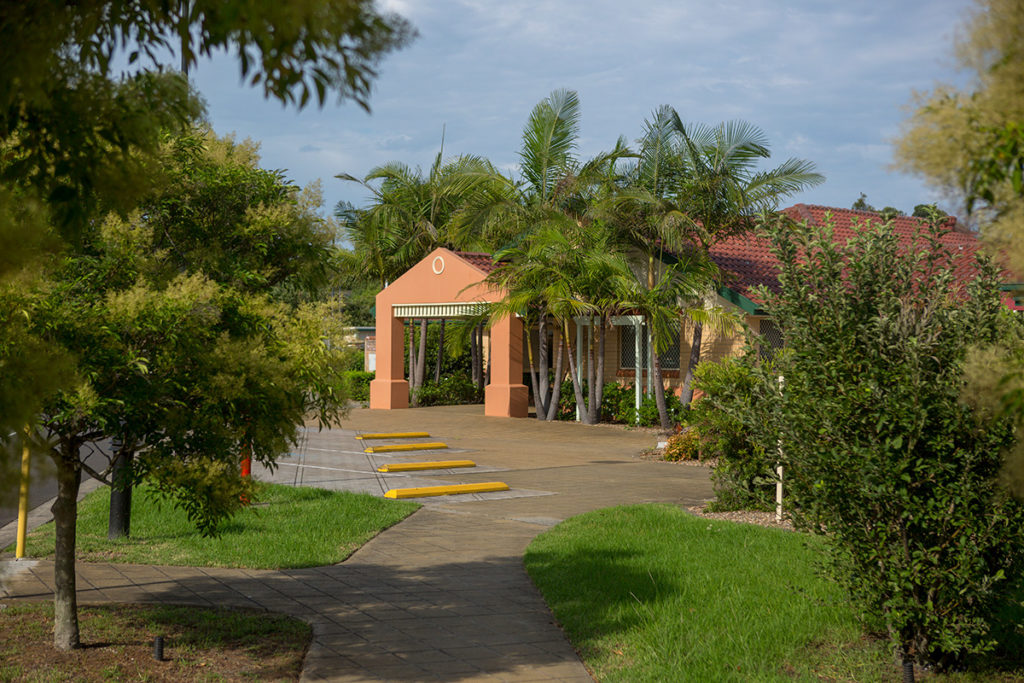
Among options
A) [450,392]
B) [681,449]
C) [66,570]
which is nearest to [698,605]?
[66,570]

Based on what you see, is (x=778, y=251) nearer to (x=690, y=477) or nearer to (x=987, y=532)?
(x=987, y=532)

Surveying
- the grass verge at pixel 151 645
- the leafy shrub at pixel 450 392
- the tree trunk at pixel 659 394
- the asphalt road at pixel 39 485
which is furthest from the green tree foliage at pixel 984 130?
the leafy shrub at pixel 450 392

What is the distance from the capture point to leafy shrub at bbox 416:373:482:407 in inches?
1137

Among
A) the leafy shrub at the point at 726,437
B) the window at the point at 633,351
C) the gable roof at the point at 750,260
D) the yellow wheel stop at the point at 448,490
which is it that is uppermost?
the gable roof at the point at 750,260

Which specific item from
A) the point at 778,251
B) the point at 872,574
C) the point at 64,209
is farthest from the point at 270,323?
the point at 872,574

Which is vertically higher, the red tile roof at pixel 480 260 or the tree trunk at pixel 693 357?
the red tile roof at pixel 480 260

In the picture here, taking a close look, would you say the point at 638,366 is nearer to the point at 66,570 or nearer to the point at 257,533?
the point at 257,533

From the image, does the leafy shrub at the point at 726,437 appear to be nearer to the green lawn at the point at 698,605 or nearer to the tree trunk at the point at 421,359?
the green lawn at the point at 698,605

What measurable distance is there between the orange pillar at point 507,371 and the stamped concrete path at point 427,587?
10.1 metres

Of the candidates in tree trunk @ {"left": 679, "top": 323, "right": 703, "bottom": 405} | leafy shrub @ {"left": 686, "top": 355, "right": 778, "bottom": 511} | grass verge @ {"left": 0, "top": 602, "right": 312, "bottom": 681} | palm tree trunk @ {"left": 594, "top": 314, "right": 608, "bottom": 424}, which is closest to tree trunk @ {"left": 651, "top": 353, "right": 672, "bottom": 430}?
tree trunk @ {"left": 679, "top": 323, "right": 703, "bottom": 405}

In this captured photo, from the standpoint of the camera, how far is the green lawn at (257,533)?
8484 millimetres

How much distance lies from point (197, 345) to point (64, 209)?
1625 mm

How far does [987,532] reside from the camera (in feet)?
16.3

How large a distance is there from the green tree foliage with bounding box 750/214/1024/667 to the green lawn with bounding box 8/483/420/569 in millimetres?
4450
